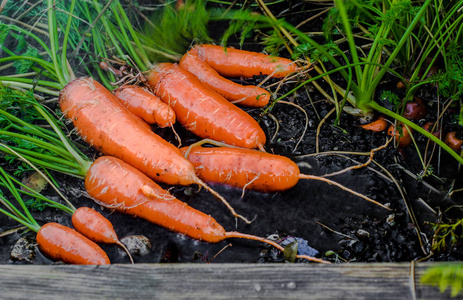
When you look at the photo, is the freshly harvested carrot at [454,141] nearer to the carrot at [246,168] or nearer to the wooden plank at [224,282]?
the carrot at [246,168]

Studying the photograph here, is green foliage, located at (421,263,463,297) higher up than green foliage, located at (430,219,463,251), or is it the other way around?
green foliage, located at (421,263,463,297)

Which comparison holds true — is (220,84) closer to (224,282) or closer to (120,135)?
(120,135)

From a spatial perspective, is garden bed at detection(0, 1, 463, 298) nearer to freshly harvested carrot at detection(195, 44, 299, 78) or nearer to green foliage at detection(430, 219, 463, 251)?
green foliage at detection(430, 219, 463, 251)

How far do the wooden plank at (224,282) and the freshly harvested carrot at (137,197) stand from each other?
61 cm

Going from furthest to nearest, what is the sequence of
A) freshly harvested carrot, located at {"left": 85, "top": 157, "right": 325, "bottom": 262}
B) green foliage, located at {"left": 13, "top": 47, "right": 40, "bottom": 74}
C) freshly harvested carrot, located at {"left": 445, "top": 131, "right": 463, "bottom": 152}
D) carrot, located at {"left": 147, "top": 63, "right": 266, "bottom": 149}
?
green foliage, located at {"left": 13, "top": 47, "right": 40, "bottom": 74}
carrot, located at {"left": 147, "top": 63, "right": 266, "bottom": 149}
freshly harvested carrot, located at {"left": 445, "top": 131, "right": 463, "bottom": 152}
freshly harvested carrot, located at {"left": 85, "top": 157, "right": 325, "bottom": 262}

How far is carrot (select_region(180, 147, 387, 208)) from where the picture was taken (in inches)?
73.8

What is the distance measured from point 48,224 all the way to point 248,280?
1.05 metres

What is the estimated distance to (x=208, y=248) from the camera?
1.75 metres

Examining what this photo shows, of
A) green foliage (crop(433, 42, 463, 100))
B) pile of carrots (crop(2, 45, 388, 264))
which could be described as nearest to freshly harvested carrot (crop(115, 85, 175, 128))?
pile of carrots (crop(2, 45, 388, 264))

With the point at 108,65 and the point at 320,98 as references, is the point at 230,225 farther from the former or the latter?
the point at 108,65

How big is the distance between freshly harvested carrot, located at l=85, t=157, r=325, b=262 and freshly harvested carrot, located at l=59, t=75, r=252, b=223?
0.07 m

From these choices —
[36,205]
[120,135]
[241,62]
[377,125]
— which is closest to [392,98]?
[377,125]

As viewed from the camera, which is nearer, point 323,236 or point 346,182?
point 323,236

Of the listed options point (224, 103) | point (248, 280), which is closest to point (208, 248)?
point (248, 280)
